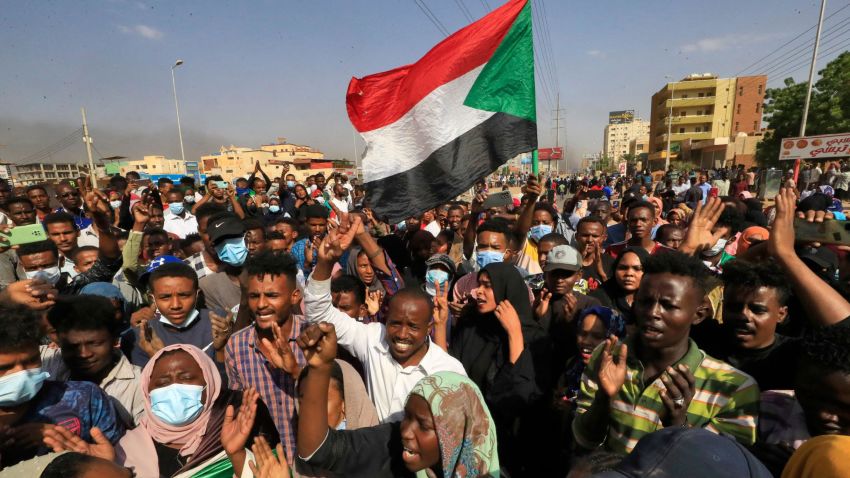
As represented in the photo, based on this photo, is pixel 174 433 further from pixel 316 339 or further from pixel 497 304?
pixel 497 304

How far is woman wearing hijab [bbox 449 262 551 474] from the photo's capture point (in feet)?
8.23

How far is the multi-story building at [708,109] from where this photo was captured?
57.3 meters

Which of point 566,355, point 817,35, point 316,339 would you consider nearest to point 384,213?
point 566,355

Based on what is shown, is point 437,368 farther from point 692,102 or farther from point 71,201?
point 692,102

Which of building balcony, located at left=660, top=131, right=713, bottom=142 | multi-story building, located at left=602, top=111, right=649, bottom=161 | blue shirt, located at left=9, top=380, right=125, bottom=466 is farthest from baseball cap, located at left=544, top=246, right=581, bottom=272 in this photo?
multi-story building, located at left=602, top=111, right=649, bottom=161

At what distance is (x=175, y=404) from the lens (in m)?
2.04

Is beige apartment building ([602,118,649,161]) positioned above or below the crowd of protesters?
above

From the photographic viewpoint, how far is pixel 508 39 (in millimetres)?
3955

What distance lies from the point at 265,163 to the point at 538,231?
231 feet

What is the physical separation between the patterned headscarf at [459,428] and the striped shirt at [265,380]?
0.86 m

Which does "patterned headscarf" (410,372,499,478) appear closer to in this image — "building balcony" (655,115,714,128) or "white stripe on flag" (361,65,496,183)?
"white stripe on flag" (361,65,496,183)

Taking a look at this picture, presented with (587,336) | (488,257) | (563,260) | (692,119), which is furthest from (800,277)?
(692,119)

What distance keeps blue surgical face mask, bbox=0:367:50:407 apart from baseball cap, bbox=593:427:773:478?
8.05 ft

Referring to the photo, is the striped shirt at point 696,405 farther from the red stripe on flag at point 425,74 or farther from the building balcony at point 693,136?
the building balcony at point 693,136
